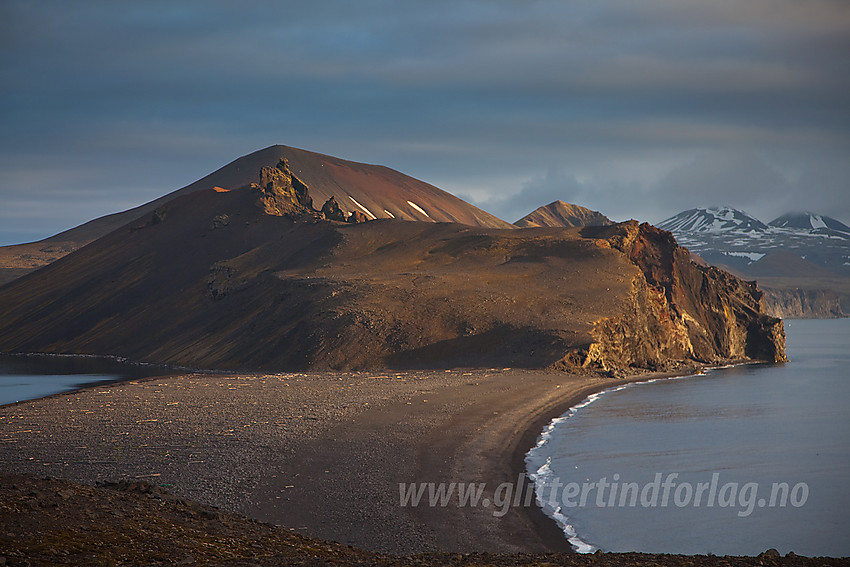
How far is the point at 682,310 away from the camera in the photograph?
90562 millimetres

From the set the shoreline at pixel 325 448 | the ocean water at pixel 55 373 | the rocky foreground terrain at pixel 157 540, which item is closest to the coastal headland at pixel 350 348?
the shoreline at pixel 325 448

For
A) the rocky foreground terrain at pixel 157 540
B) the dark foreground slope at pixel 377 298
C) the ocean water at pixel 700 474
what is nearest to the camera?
the rocky foreground terrain at pixel 157 540

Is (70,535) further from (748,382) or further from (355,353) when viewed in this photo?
(748,382)

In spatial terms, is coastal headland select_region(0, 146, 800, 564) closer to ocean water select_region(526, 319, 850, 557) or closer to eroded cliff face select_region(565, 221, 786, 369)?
eroded cliff face select_region(565, 221, 786, 369)

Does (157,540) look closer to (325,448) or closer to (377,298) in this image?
(325,448)

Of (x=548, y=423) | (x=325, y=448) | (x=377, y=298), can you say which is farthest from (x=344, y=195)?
(x=325, y=448)

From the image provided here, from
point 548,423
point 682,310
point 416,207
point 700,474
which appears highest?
point 416,207

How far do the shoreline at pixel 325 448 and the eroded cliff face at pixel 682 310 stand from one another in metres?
27.5

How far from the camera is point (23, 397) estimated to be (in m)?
56.0

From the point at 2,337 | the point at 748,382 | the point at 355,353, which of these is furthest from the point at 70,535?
the point at 2,337

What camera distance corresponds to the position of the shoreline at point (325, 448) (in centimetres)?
2256

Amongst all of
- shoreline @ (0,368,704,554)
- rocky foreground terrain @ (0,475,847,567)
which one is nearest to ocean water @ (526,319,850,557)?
shoreline @ (0,368,704,554)

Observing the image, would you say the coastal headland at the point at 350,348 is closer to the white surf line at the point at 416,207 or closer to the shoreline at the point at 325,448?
the shoreline at the point at 325,448

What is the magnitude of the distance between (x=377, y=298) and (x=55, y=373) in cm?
3329
